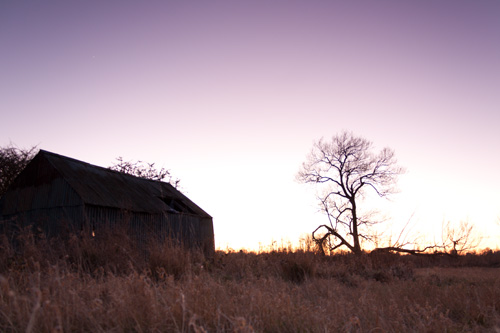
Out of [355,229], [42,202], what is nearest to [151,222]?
[42,202]

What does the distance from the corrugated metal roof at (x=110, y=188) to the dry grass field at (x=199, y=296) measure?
9032 mm

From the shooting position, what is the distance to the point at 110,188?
1870 centimetres

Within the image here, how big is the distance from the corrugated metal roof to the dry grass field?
9.03 m

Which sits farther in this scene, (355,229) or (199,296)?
(355,229)

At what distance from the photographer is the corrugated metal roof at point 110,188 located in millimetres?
16609

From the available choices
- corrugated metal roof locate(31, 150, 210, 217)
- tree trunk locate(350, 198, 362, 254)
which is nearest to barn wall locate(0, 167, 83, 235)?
corrugated metal roof locate(31, 150, 210, 217)

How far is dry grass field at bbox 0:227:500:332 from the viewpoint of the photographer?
2.69 metres

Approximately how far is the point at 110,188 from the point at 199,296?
55.9 ft

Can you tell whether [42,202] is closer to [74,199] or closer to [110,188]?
[74,199]

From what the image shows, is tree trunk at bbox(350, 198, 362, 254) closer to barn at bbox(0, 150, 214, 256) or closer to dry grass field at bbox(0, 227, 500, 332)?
barn at bbox(0, 150, 214, 256)

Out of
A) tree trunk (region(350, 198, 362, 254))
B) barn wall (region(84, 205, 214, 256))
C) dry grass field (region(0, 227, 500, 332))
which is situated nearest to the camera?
dry grass field (region(0, 227, 500, 332))

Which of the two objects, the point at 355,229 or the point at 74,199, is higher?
the point at 74,199

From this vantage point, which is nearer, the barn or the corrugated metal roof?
the barn

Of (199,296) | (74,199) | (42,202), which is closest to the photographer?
(199,296)
